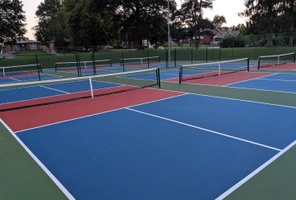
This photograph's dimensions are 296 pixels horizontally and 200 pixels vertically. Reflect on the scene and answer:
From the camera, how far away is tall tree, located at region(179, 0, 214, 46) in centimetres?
4428

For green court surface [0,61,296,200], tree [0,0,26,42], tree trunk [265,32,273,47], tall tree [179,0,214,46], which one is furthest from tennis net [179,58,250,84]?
tall tree [179,0,214,46]

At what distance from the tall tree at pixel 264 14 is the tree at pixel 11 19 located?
103 feet

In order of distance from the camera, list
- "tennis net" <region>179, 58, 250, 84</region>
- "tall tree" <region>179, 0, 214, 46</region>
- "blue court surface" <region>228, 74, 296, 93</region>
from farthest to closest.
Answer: "tall tree" <region>179, 0, 214, 46</region> < "tennis net" <region>179, 58, 250, 84</region> < "blue court surface" <region>228, 74, 296, 93</region>

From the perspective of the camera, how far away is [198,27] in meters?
44.8

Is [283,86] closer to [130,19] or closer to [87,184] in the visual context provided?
[87,184]

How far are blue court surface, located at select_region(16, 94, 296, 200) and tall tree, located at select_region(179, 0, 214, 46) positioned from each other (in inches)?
1539

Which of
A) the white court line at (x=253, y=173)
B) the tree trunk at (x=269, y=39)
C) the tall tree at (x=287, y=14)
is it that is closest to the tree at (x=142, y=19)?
the tree trunk at (x=269, y=39)

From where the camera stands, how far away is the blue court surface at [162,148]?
359cm

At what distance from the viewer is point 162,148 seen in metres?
4.91

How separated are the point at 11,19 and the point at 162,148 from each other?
35.3 metres

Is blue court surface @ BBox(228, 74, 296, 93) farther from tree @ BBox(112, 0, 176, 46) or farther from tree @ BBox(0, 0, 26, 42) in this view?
tree @ BBox(0, 0, 26, 42)

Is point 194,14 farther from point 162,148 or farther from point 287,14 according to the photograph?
point 162,148

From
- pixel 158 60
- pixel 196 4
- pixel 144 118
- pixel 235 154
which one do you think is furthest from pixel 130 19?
pixel 235 154

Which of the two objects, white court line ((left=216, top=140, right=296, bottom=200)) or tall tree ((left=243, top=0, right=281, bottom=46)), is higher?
tall tree ((left=243, top=0, right=281, bottom=46))
